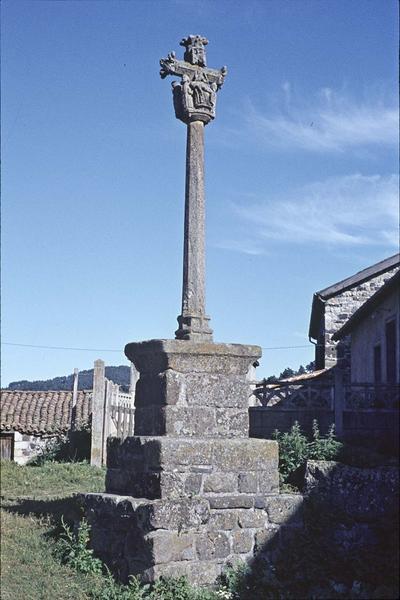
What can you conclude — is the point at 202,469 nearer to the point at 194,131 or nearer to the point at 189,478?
the point at 189,478

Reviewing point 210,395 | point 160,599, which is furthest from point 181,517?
Answer: point 210,395

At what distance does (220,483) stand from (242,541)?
0.51 metres

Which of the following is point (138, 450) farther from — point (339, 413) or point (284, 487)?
point (339, 413)

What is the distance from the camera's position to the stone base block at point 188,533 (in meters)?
5.46

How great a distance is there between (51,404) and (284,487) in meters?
17.6

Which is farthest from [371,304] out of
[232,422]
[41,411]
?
[41,411]

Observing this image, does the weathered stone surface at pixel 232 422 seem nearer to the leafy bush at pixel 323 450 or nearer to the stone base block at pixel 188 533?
the stone base block at pixel 188 533

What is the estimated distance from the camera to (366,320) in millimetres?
16438

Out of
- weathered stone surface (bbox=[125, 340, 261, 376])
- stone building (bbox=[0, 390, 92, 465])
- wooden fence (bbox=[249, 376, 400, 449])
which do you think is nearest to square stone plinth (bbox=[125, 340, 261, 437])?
weathered stone surface (bbox=[125, 340, 261, 376])

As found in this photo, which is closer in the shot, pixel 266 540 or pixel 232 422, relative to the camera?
pixel 266 540

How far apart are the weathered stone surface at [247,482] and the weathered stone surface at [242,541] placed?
13.3 inches

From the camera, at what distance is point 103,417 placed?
13219 millimetres

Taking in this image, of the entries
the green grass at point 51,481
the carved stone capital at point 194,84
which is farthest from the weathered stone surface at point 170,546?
the green grass at point 51,481

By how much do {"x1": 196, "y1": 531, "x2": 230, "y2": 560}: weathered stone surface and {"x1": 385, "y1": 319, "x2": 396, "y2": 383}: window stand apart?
8814 millimetres
